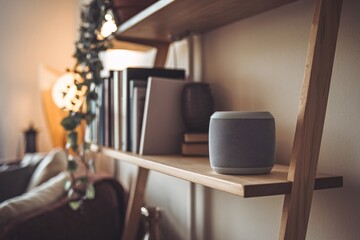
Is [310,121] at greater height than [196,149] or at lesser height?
greater

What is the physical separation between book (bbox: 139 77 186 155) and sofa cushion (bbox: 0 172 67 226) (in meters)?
0.52

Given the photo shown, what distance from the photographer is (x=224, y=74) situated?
124 cm

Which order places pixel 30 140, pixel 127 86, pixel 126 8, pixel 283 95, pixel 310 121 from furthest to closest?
pixel 30 140 → pixel 126 8 → pixel 127 86 → pixel 283 95 → pixel 310 121

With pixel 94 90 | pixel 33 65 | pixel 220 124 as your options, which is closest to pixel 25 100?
pixel 33 65

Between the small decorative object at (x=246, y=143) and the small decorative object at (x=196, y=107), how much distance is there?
0.38m

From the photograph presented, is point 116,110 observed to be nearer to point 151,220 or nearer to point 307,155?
point 151,220

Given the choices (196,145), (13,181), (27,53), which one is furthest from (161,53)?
(27,53)

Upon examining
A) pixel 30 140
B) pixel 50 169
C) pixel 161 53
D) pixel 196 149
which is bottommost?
pixel 30 140

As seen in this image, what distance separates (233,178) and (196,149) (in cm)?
39

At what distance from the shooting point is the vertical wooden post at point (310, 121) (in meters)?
0.71

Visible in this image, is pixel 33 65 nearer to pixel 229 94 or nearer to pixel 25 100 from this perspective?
pixel 25 100

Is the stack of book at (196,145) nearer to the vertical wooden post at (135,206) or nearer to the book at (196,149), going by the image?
the book at (196,149)

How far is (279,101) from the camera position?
1021 mm

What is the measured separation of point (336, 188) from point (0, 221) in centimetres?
104
